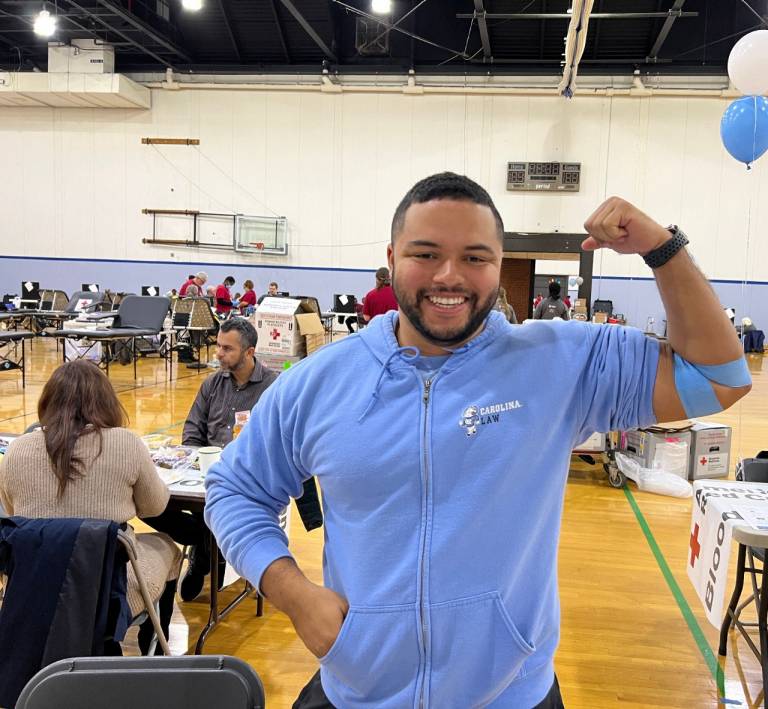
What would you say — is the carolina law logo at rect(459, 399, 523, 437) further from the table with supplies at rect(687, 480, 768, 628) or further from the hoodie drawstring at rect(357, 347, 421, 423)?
the table with supplies at rect(687, 480, 768, 628)

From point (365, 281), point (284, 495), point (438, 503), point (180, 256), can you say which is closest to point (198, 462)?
point (284, 495)

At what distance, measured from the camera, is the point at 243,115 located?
17.4m

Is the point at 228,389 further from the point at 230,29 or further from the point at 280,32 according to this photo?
the point at 230,29

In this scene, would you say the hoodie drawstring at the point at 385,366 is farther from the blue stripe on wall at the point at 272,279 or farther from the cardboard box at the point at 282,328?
the blue stripe on wall at the point at 272,279

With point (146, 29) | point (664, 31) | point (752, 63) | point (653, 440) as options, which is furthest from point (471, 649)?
point (146, 29)

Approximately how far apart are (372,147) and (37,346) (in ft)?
29.0

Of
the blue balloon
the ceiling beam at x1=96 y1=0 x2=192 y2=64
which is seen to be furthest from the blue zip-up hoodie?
the ceiling beam at x1=96 y1=0 x2=192 y2=64

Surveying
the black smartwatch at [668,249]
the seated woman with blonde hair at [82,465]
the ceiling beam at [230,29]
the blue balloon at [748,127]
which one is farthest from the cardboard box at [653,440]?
the ceiling beam at [230,29]

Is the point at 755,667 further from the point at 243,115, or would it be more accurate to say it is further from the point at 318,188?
the point at 243,115

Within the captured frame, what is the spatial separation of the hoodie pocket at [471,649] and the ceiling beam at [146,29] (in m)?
14.7

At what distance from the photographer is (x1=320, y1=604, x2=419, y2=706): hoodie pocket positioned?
101 cm

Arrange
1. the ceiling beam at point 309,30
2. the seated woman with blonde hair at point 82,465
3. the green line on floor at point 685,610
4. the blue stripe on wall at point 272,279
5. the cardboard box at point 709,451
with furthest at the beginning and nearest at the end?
the blue stripe on wall at point 272,279 < the ceiling beam at point 309,30 < the cardboard box at point 709,451 < the green line on floor at point 685,610 < the seated woman with blonde hair at point 82,465

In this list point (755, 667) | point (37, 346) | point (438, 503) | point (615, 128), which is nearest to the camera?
point (438, 503)

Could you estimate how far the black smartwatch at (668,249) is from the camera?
0.99m
